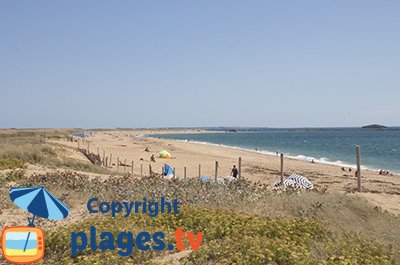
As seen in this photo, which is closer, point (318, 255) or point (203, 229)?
point (318, 255)

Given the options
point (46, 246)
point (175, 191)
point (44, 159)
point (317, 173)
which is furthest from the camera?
point (317, 173)

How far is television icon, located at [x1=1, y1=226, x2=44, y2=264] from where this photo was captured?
592 centimetres

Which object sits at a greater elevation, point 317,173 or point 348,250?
point 348,250

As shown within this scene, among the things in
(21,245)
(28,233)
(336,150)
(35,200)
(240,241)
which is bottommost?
(336,150)

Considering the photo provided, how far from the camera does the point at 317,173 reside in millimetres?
32500

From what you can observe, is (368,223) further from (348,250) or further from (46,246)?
(46,246)

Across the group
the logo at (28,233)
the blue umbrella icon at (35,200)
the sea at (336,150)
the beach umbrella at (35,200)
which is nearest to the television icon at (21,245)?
the logo at (28,233)

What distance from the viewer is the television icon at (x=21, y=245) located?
5.92 meters

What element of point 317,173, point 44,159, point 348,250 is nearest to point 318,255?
point 348,250

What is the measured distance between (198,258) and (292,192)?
6.12 m

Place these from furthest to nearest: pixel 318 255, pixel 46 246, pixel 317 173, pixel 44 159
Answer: pixel 317 173 → pixel 44 159 → pixel 46 246 → pixel 318 255

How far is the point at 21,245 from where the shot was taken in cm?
607

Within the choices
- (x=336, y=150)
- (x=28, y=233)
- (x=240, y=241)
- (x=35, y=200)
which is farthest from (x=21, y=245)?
(x=336, y=150)

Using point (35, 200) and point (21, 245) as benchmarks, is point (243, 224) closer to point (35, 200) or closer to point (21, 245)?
point (35, 200)
